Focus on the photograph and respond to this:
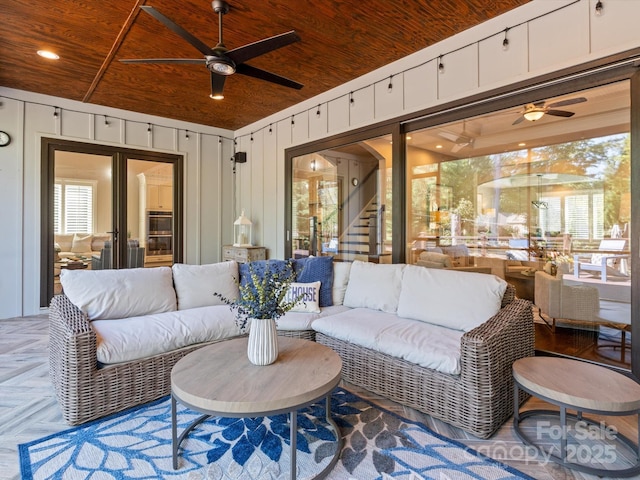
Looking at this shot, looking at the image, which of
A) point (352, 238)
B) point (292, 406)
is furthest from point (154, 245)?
point (292, 406)

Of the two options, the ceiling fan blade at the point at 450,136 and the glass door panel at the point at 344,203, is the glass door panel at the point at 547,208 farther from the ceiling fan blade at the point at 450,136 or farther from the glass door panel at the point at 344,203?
the glass door panel at the point at 344,203

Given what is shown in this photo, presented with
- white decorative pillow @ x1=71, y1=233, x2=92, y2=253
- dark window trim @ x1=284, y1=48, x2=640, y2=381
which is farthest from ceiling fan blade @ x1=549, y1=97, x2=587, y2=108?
white decorative pillow @ x1=71, y1=233, x2=92, y2=253

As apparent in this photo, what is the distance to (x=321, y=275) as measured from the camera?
11.3 ft

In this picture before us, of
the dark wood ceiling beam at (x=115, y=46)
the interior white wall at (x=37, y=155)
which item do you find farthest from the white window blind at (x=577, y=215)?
the interior white wall at (x=37, y=155)

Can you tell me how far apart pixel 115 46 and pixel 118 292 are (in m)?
2.37

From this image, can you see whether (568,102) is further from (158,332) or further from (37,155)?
(37,155)

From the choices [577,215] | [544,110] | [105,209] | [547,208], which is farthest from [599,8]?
[105,209]

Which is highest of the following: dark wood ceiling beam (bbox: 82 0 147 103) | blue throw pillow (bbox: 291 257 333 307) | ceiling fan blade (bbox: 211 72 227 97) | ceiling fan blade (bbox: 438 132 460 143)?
dark wood ceiling beam (bbox: 82 0 147 103)

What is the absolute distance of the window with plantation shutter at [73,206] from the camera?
4.84 metres

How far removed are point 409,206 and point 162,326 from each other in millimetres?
2716

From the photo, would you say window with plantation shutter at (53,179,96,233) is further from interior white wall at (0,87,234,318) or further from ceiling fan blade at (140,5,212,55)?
ceiling fan blade at (140,5,212,55)

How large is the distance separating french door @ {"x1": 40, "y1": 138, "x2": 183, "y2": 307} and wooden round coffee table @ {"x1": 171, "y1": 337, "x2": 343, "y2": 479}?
13.0 ft

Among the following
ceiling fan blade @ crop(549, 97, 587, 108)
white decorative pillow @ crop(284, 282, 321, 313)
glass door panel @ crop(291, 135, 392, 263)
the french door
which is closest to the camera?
ceiling fan blade @ crop(549, 97, 587, 108)

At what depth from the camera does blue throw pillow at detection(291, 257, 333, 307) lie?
134 inches
